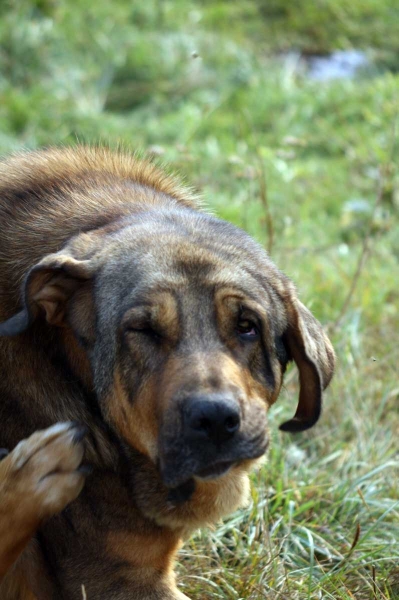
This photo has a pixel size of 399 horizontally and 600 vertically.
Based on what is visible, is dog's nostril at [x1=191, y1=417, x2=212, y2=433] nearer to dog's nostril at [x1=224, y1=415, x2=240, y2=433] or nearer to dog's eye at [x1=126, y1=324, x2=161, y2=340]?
dog's nostril at [x1=224, y1=415, x2=240, y2=433]

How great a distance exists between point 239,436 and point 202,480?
9.0 inches

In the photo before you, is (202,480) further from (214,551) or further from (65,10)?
(65,10)

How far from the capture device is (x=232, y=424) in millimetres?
3439

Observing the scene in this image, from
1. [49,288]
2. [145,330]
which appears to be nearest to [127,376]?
[145,330]

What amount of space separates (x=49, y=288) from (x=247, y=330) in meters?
0.75

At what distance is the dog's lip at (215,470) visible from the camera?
352 centimetres

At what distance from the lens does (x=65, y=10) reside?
35.6 feet

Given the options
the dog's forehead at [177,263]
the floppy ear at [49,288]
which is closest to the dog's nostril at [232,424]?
the dog's forehead at [177,263]

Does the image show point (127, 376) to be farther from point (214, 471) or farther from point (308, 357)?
point (308, 357)

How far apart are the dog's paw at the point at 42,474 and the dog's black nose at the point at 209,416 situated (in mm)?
504

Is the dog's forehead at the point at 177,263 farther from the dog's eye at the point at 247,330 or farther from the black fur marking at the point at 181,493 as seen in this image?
the black fur marking at the point at 181,493

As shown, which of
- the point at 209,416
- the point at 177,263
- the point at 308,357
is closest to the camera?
the point at 209,416

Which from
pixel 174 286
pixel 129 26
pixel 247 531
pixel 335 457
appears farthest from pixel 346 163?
pixel 174 286

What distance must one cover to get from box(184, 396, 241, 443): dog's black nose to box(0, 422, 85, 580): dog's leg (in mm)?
510
